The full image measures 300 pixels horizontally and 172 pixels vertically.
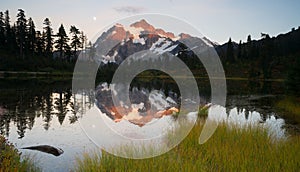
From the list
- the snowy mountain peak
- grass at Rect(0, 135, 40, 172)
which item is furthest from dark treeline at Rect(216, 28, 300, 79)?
grass at Rect(0, 135, 40, 172)

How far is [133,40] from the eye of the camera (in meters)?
11.0

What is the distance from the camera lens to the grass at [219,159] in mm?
7160

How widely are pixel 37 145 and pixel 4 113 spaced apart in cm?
918

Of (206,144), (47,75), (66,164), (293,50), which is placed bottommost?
(66,164)

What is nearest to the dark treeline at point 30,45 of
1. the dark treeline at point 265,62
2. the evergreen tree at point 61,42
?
the evergreen tree at point 61,42

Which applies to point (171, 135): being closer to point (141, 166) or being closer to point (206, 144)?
point (206, 144)

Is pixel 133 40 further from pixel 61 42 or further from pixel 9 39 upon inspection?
pixel 61 42

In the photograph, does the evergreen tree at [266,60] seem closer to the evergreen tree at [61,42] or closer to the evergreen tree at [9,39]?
the evergreen tree at [61,42]

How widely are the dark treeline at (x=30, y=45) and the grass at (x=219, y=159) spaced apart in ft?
207

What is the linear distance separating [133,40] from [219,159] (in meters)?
5.53

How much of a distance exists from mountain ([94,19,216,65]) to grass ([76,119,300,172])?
2852 mm

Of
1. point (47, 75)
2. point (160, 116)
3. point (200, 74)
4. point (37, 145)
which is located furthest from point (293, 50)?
point (37, 145)

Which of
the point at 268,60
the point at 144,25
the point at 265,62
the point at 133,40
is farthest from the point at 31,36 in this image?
the point at 144,25

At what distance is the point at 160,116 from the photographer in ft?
62.2
